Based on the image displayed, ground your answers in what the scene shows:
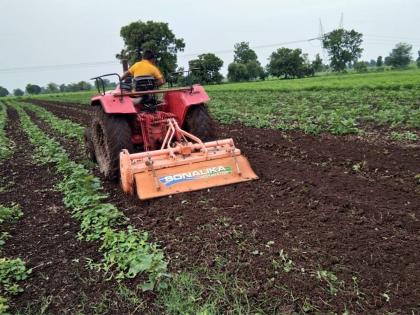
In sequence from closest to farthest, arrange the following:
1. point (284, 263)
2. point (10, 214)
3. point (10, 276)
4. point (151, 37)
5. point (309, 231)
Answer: point (284, 263)
point (10, 276)
point (309, 231)
point (10, 214)
point (151, 37)

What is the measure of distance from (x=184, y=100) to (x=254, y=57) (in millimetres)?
A: 69304

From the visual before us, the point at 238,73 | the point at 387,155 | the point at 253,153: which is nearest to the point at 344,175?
the point at 387,155

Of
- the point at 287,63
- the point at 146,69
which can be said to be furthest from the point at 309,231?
the point at 287,63

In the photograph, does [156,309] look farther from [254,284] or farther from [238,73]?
[238,73]

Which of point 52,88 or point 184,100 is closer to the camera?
point 184,100

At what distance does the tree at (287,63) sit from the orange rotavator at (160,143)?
191 ft

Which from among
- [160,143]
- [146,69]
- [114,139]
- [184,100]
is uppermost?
[146,69]

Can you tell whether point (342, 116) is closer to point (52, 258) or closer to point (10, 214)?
point (10, 214)

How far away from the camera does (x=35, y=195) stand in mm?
5969

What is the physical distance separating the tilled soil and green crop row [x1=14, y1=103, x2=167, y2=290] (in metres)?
0.16

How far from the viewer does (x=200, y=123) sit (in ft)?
20.5

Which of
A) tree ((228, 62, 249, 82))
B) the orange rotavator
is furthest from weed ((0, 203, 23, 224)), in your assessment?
tree ((228, 62, 249, 82))

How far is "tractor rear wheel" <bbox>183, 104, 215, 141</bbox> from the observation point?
6227mm

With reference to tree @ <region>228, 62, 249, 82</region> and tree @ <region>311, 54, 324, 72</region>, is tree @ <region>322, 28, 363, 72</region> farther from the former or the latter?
tree @ <region>228, 62, 249, 82</region>
